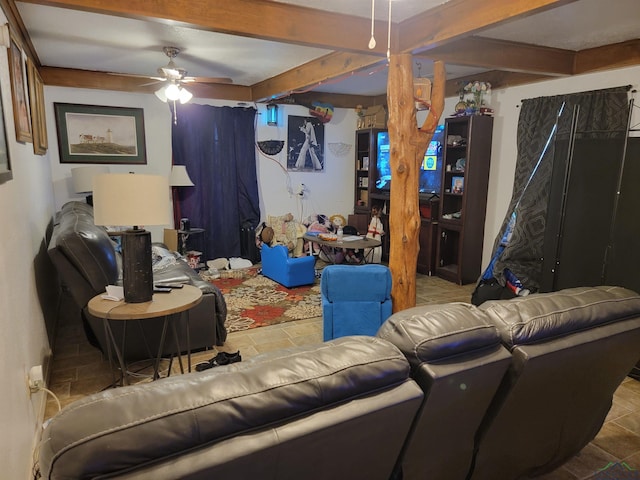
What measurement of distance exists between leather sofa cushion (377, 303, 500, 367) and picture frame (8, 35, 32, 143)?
2.45 m

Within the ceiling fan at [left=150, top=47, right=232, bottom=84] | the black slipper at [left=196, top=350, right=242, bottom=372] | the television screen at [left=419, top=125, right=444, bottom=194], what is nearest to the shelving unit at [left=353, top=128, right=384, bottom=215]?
the television screen at [left=419, top=125, right=444, bottom=194]

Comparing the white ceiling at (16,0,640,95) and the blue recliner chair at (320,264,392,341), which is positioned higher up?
the white ceiling at (16,0,640,95)

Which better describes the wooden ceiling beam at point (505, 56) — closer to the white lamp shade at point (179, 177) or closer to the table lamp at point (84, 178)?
the white lamp shade at point (179, 177)

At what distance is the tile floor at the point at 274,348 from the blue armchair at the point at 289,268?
0.96m

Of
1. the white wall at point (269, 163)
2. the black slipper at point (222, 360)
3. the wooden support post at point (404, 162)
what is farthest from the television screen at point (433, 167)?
the black slipper at point (222, 360)

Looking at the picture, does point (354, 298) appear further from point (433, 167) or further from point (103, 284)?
point (433, 167)

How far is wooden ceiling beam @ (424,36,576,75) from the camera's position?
134 inches

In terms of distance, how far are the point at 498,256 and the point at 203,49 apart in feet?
11.6

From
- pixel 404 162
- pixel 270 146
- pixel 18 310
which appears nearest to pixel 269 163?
pixel 270 146

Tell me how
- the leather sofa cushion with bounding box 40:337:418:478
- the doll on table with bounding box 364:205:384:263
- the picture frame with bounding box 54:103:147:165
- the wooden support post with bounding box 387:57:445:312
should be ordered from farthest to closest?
the doll on table with bounding box 364:205:384:263, the picture frame with bounding box 54:103:147:165, the wooden support post with bounding box 387:57:445:312, the leather sofa cushion with bounding box 40:337:418:478

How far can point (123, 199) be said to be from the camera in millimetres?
2109

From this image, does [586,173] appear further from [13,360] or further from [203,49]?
[13,360]

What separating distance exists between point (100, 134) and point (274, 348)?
362cm

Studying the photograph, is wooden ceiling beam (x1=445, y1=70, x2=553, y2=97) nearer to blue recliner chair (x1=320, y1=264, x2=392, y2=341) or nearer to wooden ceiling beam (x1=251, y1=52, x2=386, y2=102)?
wooden ceiling beam (x1=251, y1=52, x2=386, y2=102)
